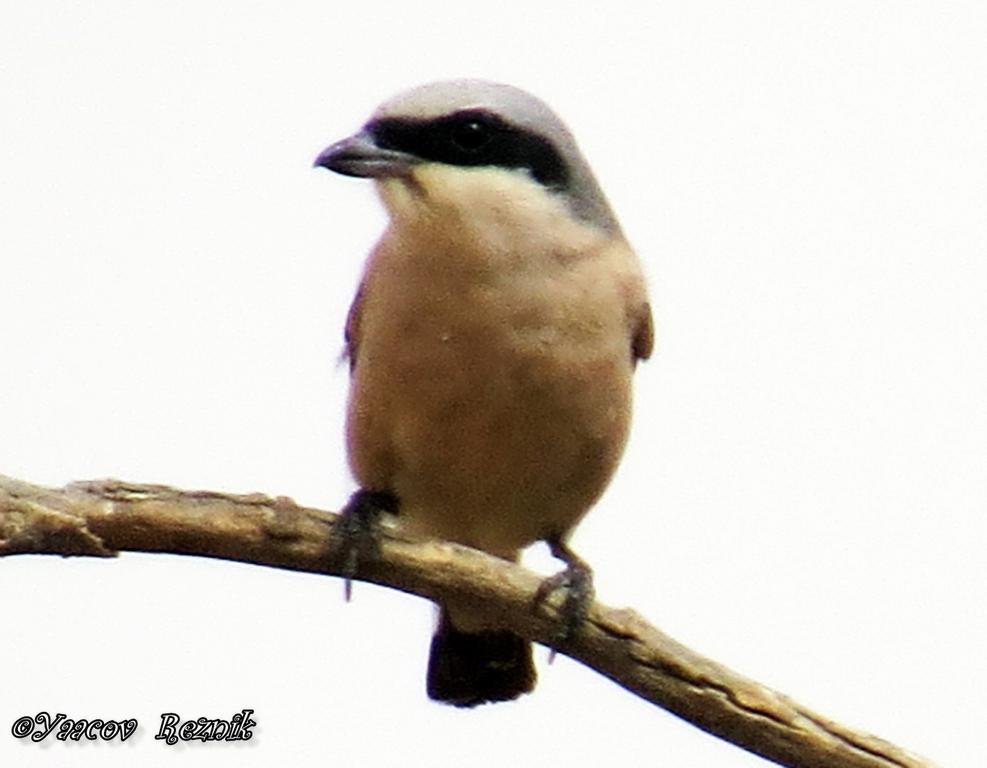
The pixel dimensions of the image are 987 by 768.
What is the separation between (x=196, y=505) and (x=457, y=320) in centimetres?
66

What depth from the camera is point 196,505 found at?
10.00ft

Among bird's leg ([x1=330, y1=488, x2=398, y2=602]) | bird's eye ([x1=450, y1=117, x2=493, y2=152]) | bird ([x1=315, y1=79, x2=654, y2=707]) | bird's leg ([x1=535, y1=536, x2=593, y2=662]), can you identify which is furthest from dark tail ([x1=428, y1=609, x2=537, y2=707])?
bird's eye ([x1=450, y1=117, x2=493, y2=152])

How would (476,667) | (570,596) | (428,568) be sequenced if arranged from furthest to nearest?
(476,667)
(570,596)
(428,568)

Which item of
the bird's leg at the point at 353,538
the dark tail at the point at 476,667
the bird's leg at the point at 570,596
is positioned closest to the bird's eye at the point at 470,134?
the bird's leg at the point at 353,538

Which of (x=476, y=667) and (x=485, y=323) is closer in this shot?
(x=485, y=323)

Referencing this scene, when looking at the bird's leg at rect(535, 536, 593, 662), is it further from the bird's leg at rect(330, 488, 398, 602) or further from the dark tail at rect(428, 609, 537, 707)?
the dark tail at rect(428, 609, 537, 707)

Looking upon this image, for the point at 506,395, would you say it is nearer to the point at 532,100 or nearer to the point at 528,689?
the point at 532,100

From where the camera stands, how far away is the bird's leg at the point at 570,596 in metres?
3.28

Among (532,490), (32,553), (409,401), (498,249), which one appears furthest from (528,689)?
(32,553)

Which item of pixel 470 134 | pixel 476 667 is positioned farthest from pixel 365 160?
pixel 476 667

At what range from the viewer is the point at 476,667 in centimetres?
425

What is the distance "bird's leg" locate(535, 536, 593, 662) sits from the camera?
3.28m

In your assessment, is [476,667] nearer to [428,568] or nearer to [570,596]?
[570,596]

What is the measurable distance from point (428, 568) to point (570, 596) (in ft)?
1.00
